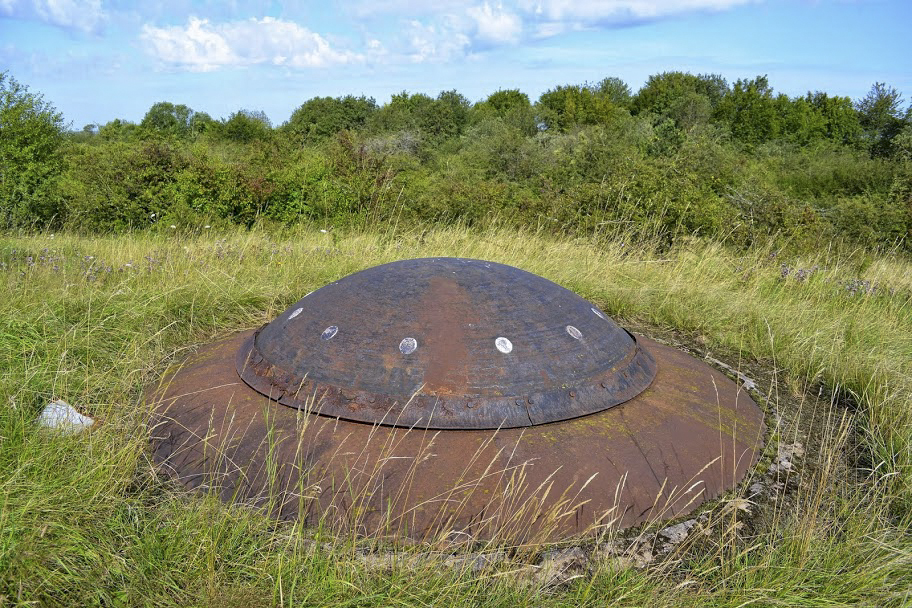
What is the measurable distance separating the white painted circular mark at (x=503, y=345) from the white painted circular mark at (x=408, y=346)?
12.1 inches

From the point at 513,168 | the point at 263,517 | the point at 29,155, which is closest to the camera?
the point at 263,517

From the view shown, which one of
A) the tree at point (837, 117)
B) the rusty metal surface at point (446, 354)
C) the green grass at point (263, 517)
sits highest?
the tree at point (837, 117)

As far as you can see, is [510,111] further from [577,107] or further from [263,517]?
[263,517]

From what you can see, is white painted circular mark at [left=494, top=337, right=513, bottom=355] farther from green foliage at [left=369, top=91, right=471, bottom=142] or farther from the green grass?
green foliage at [left=369, top=91, right=471, bottom=142]

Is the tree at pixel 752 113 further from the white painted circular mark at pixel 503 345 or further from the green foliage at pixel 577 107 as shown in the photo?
the white painted circular mark at pixel 503 345

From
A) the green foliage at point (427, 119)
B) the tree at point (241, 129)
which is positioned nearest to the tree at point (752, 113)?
the green foliage at point (427, 119)

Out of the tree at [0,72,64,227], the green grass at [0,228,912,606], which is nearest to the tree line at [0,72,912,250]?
the tree at [0,72,64,227]

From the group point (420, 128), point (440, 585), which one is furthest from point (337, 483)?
point (420, 128)

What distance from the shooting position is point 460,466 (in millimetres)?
1866

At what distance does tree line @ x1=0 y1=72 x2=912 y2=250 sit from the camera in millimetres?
8742

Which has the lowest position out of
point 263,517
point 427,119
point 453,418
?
point 263,517

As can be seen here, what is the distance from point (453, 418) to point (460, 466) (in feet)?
0.60

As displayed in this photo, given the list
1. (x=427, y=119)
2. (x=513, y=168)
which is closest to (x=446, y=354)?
(x=513, y=168)

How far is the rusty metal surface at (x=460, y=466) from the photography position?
1.73m
